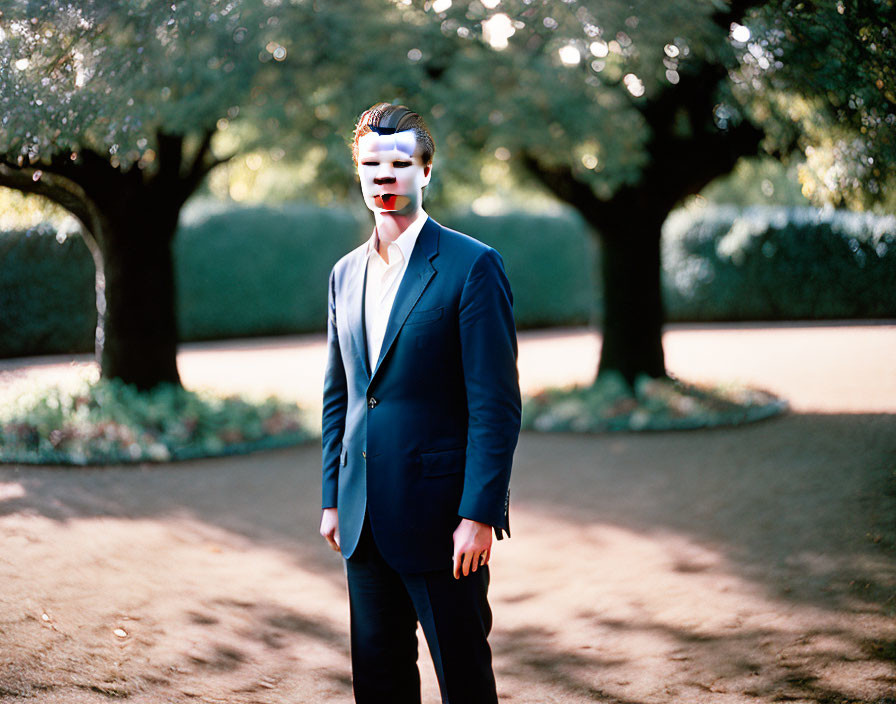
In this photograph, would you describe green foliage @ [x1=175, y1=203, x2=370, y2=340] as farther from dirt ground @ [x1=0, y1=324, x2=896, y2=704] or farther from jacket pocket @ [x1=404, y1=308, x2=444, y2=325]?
jacket pocket @ [x1=404, y1=308, x2=444, y2=325]

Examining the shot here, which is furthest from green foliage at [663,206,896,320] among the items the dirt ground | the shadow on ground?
the shadow on ground

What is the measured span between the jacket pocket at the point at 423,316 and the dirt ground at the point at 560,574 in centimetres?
213

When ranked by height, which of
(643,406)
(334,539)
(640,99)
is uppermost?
(640,99)

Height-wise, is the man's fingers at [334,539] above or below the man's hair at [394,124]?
below

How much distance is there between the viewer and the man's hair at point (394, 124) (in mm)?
2699

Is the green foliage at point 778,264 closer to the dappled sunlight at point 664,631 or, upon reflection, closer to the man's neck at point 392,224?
the dappled sunlight at point 664,631

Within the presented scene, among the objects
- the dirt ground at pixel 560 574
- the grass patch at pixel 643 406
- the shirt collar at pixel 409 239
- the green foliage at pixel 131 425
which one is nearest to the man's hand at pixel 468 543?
the shirt collar at pixel 409 239

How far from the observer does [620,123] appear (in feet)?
29.9

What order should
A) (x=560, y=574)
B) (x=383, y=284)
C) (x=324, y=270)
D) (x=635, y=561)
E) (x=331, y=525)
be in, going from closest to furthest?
1. (x=383, y=284)
2. (x=331, y=525)
3. (x=560, y=574)
4. (x=635, y=561)
5. (x=324, y=270)

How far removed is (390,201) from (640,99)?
8.27 metres

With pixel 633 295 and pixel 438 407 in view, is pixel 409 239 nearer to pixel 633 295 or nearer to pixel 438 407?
pixel 438 407

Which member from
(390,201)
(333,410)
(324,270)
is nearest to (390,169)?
(390,201)

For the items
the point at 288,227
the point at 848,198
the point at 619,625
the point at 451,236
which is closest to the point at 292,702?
the point at 619,625

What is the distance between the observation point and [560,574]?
18.9 feet
